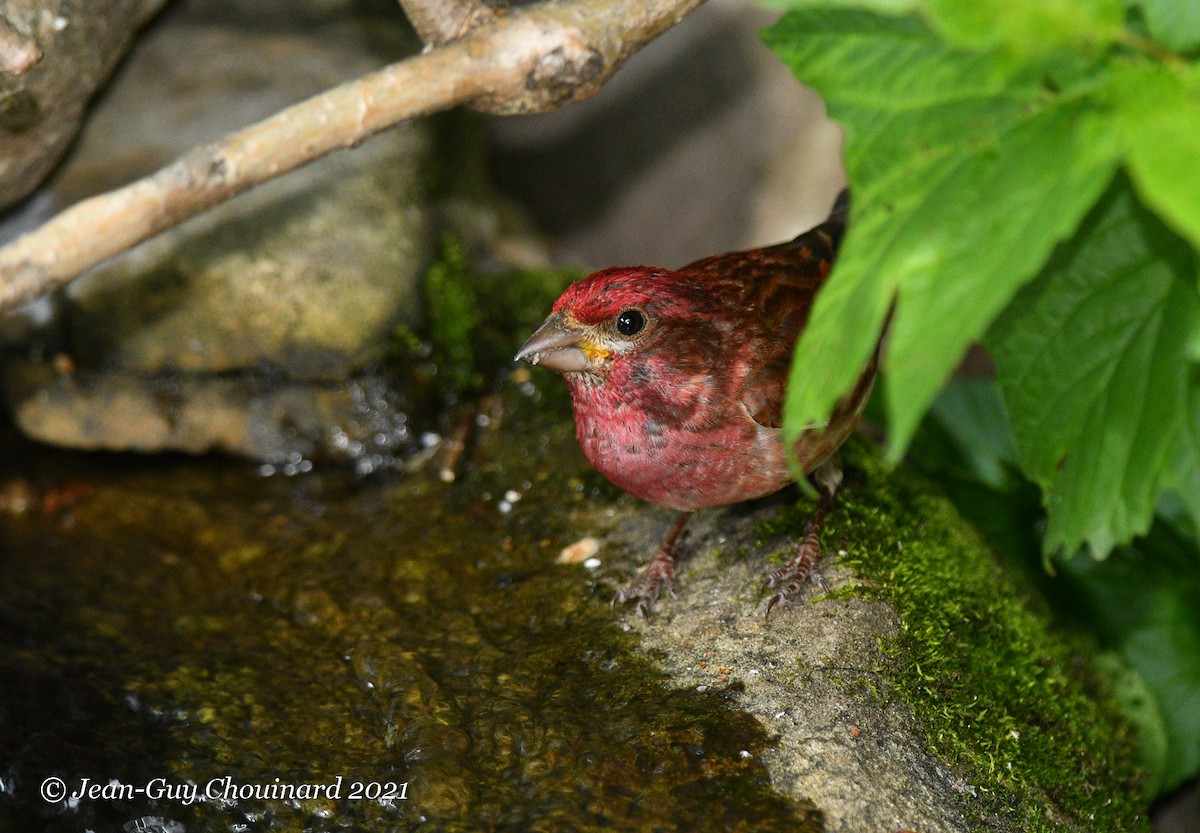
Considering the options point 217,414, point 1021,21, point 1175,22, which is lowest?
point 217,414

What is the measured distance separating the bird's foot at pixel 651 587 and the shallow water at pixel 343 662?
0.09 meters

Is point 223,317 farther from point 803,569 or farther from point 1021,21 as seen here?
point 1021,21

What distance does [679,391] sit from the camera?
3.08 metres

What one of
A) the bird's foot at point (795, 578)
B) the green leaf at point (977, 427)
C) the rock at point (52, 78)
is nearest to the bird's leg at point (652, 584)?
the bird's foot at point (795, 578)

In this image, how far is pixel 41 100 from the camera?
154 inches

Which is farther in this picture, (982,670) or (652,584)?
(652,584)

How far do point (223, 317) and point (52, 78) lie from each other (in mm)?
1086

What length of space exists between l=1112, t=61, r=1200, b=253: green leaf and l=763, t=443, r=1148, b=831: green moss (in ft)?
5.50

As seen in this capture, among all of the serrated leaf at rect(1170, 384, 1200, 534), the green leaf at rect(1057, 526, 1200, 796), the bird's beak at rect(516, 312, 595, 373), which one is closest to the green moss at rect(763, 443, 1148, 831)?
the green leaf at rect(1057, 526, 1200, 796)

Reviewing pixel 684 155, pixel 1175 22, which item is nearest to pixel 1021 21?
pixel 1175 22

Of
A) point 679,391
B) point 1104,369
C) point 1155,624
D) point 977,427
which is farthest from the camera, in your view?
point 977,427

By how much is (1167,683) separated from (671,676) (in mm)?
2218

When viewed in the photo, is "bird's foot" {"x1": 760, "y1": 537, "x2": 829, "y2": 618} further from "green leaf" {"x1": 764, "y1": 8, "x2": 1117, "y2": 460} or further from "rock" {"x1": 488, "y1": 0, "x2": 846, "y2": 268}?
"rock" {"x1": 488, "y1": 0, "x2": 846, "y2": 268}

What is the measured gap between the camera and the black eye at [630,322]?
307 cm
